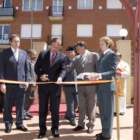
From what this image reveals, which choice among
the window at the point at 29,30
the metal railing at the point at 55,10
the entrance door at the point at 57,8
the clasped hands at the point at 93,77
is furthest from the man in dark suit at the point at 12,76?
the entrance door at the point at 57,8

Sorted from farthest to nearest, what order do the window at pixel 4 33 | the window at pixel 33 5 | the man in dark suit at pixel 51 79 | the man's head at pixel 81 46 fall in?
the window at pixel 4 33
the window at pixel 33 5
the man's head at pixel 81 46
the man in dark suit at pixel 51 79

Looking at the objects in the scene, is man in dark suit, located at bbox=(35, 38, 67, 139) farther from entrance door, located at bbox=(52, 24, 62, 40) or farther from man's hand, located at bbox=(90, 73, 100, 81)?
entrance door, located at bbox=(52, 24, 62, 40)

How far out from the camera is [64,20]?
3016 cm

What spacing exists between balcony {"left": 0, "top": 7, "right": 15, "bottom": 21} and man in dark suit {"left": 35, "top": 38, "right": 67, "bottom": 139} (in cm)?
2664

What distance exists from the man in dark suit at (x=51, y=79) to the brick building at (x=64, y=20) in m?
23.8

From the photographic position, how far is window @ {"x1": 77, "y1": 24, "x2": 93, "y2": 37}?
1161 inches

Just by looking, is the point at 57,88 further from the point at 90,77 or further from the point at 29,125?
the point at 29,125

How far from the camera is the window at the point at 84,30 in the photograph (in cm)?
2948

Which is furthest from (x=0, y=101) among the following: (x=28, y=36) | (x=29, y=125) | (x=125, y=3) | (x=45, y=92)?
(x=28, y=36)

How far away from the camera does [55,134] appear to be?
5195 millimetres

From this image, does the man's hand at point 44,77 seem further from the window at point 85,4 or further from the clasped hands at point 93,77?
the window at point 85,4

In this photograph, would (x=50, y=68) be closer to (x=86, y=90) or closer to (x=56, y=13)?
(x=86, y=90)

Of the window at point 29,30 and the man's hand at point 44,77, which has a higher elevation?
the window at point 29,30

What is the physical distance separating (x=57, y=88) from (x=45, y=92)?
0.82ft
